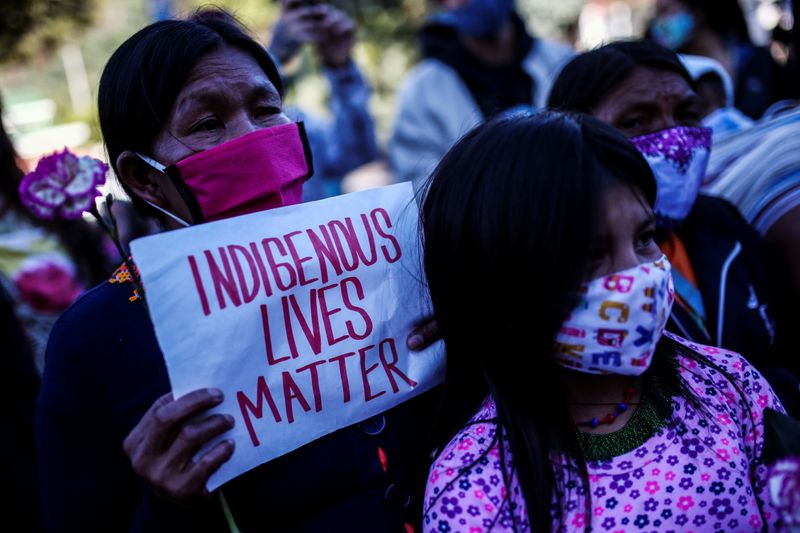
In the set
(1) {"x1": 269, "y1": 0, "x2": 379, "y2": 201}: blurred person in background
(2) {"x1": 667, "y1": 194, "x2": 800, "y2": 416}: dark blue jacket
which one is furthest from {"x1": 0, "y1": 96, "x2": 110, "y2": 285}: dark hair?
(2) {"x1": 667, "y1": 194, "x2": 800, "y2": 416}: dark blue jacket

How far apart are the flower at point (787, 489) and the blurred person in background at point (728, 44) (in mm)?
3934

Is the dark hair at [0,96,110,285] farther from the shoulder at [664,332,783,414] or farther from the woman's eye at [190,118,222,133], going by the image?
the shoulder at [664,332,783,414]

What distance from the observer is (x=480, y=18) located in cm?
470

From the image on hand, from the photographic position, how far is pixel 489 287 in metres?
1.59

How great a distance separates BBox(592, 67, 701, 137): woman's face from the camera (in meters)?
2.37

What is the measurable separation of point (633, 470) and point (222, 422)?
86 cm

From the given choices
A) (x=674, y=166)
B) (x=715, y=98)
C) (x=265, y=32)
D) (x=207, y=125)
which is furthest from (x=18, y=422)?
(x=265, y=32)

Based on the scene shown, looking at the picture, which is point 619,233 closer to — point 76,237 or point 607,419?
point 607,419

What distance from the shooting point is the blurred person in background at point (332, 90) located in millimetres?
4047

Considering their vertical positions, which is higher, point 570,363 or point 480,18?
point 480,18

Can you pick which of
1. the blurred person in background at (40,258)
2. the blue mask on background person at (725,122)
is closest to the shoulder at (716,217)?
the blue mask on background person at (725,122)

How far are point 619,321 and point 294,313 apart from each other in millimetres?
716

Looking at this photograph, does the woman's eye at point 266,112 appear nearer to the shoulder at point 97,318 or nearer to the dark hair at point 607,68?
the shoulder at point 97,318

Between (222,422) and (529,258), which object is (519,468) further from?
(222,422)
